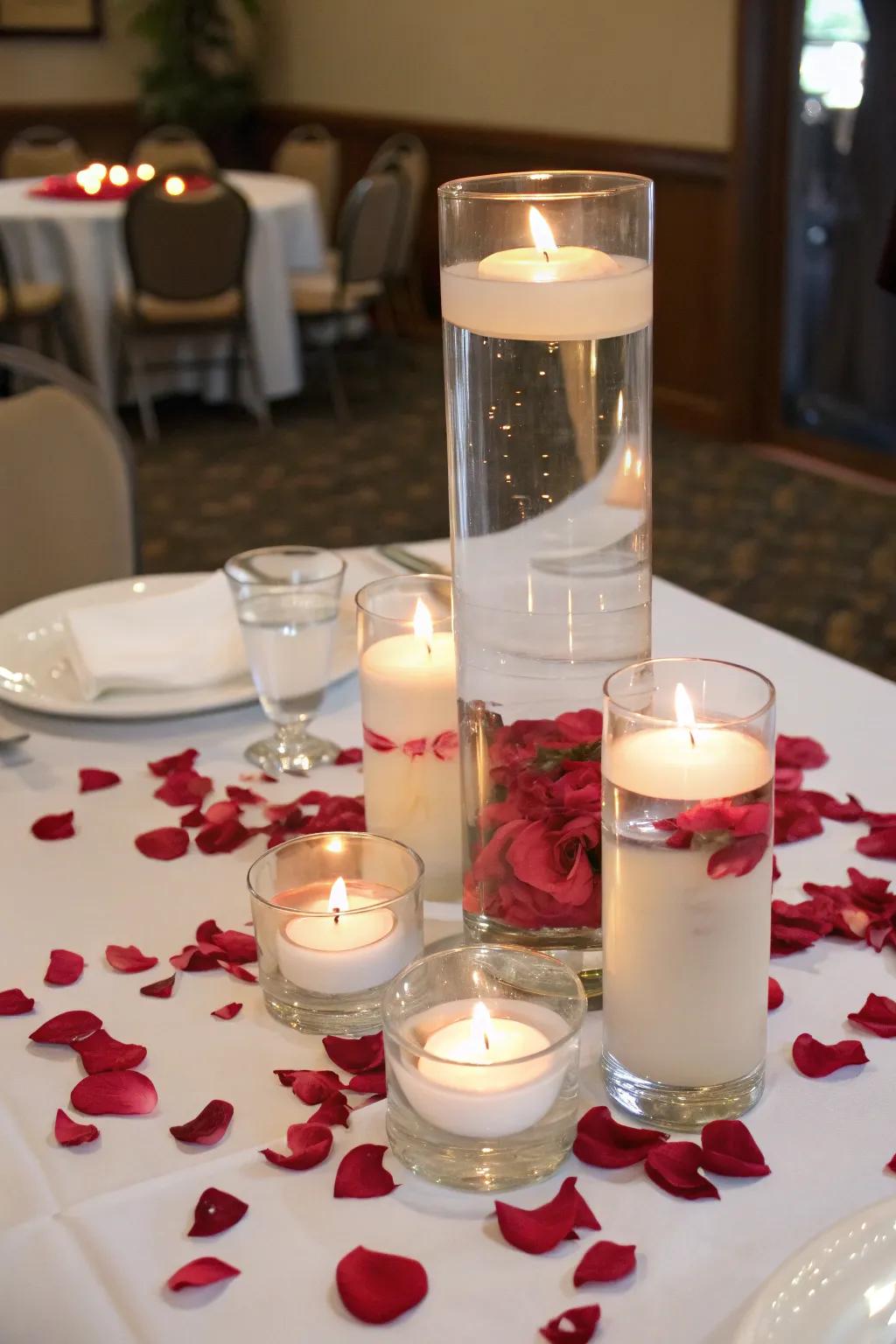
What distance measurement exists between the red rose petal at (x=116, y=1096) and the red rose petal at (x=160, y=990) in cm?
9

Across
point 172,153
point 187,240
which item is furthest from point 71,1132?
point 172,153

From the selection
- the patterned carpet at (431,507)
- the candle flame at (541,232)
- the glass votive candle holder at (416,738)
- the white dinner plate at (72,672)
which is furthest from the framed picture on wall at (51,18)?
the candle flame at (541,232)

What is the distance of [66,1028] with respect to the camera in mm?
808

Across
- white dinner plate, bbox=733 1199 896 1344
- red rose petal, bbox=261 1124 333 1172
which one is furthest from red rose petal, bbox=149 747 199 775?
white dinner plate, bbox=733 1199 896 1344

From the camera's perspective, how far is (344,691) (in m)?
1.29

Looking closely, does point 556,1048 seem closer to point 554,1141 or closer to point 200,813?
point 554,1141

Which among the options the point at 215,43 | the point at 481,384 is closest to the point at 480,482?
the point at 481,384

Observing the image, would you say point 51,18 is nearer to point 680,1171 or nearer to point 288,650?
point 288,650

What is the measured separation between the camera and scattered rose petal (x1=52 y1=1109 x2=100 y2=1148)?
2.36 feet

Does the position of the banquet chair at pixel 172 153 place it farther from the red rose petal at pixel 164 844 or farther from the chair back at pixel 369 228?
the red rose petal at pixel 164 844

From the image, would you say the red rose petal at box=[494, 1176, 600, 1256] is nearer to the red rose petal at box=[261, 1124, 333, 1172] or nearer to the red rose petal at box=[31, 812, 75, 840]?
the red rose petal at box=[261, 1124, 333, 1172]

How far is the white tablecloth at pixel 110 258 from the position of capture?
5230 millimetres

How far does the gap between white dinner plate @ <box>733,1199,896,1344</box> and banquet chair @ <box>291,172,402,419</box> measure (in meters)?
5.09

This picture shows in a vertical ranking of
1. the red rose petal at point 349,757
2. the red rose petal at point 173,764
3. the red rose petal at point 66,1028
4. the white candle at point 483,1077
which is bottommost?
the red rose petal at point 349,757
